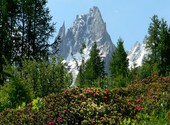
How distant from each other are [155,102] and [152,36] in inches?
1601

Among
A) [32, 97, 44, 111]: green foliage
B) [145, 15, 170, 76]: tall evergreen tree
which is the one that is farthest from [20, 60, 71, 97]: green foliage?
[145, 15, 170, 76]: tall evergreen tree

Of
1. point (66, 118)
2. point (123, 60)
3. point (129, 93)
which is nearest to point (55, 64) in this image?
point (129, 93)

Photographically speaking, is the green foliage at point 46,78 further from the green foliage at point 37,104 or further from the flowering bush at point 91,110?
the green foliage at point 37,104

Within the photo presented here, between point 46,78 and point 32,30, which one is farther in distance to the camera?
point 32,30

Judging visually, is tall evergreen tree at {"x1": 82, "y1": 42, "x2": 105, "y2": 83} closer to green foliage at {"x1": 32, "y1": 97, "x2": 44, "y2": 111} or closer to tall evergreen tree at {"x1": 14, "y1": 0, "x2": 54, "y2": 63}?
tall evergreen tree at {"x1": 14, "y1": 0, "x2": 54, "y2": 63}

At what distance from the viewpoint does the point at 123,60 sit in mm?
50656

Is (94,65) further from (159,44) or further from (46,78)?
(46,78)

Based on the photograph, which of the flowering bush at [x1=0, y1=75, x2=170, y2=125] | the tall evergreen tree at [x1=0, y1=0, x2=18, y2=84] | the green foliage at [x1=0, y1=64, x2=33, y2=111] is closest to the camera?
the flowering bush at [x1=0, y1=75, x2=170, y2=125]

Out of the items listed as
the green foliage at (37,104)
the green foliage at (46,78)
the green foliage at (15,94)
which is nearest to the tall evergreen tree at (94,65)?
the green foliage at (46,78)

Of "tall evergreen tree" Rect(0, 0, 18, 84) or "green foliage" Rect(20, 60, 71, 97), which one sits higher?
"tall evergreen tree" Rect(0, 0, 18, 84)

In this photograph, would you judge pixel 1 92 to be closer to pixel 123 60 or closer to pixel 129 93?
pixel 129 93

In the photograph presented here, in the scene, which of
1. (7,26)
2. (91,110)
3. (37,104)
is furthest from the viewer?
(7,26)

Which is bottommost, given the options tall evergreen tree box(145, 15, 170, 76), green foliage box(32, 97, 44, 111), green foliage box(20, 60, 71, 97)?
green foliage box(32, 97, 44, 111)

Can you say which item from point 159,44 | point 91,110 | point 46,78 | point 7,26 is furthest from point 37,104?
point 159,44
